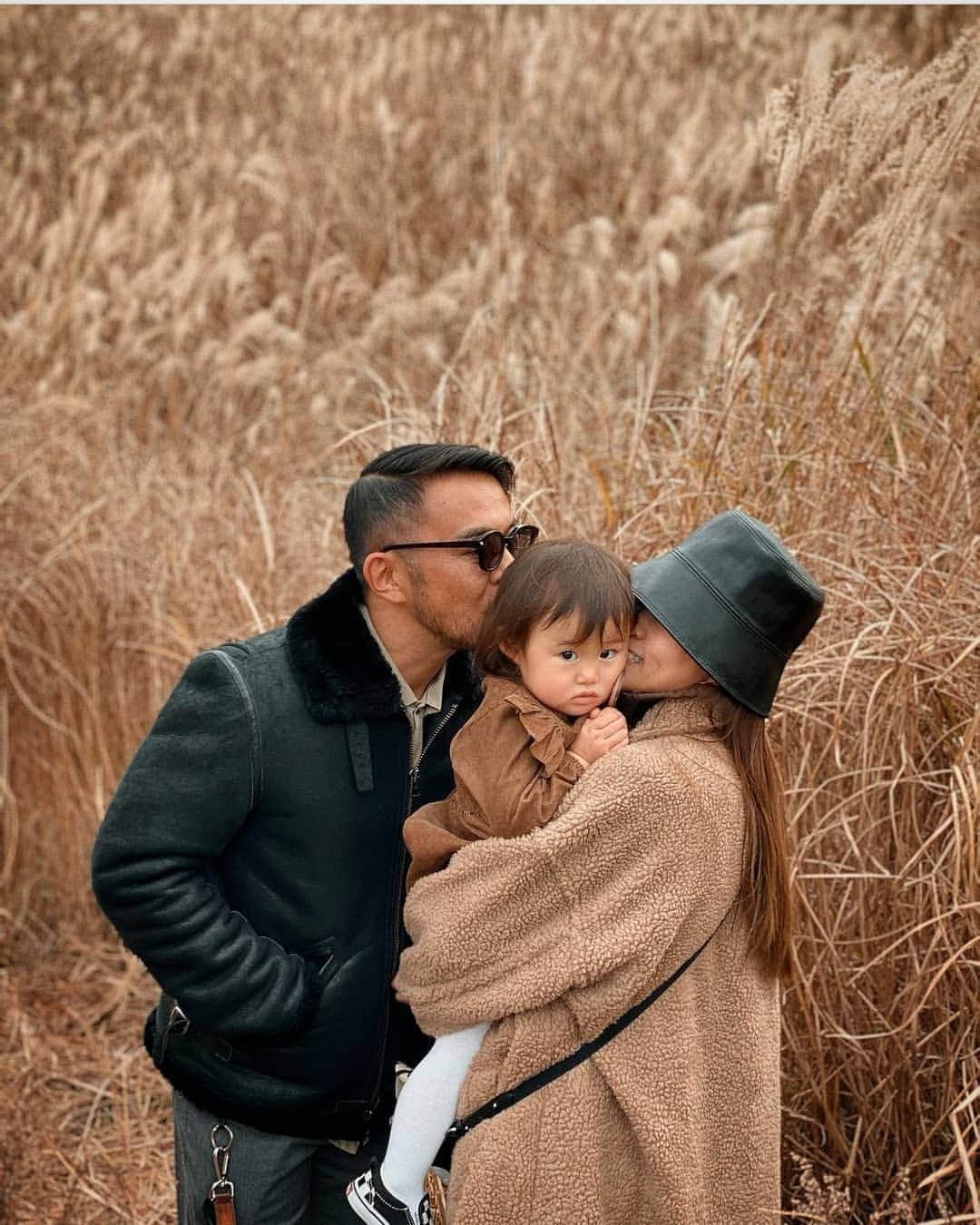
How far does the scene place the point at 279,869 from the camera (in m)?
2.24

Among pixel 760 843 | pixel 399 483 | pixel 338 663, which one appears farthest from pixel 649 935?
pixel 399 483

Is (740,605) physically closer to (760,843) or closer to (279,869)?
(760,843)

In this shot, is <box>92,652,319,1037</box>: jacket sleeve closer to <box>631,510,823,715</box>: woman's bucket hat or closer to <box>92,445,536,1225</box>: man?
<box>92,445,536,1225</box>: man

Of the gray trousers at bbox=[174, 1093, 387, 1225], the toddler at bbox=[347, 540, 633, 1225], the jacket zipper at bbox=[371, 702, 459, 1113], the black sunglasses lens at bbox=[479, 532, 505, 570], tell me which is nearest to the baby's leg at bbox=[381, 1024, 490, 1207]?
the toddler at bbox=[347, 540, 633, 1225]

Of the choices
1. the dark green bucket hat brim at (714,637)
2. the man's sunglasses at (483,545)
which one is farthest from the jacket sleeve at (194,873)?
the dark green bucket hat brim at (714,637)

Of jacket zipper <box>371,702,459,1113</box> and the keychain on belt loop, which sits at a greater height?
jacket zipper <box>371,702,459,1113</box>

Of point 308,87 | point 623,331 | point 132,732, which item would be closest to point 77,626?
point 132,732

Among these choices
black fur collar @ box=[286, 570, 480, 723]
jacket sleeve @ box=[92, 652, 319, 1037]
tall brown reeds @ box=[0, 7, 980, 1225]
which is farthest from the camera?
tall brown reeds @ box=[0, 7, 980, 1225]

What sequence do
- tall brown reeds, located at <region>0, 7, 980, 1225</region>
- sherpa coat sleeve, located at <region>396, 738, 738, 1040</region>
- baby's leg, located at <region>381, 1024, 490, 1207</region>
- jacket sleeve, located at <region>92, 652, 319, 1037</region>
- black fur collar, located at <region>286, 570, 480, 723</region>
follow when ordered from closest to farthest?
sherpa coat sleeve, located at <region>396, 738, 738, 1040</region>, baby's leg, located at <region>381, 1024, 490, 1207</region>, jacket sleeve, located at <region>92, 652, 319, 1037</region>, black fur collar, located at <region>286, 570, 480, 723</region>, tall brown reeds, located at <region>0, 7, 980, 1225</region>

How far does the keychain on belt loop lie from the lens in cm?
225

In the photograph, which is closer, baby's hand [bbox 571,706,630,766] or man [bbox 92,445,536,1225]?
baby's hand [bbox 571,706,630,766]

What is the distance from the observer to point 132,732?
4.69m

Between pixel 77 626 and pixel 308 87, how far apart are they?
5.55m

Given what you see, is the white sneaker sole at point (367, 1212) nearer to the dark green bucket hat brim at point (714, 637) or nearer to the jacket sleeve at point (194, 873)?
the jacket sleeve at point (194, 873)
